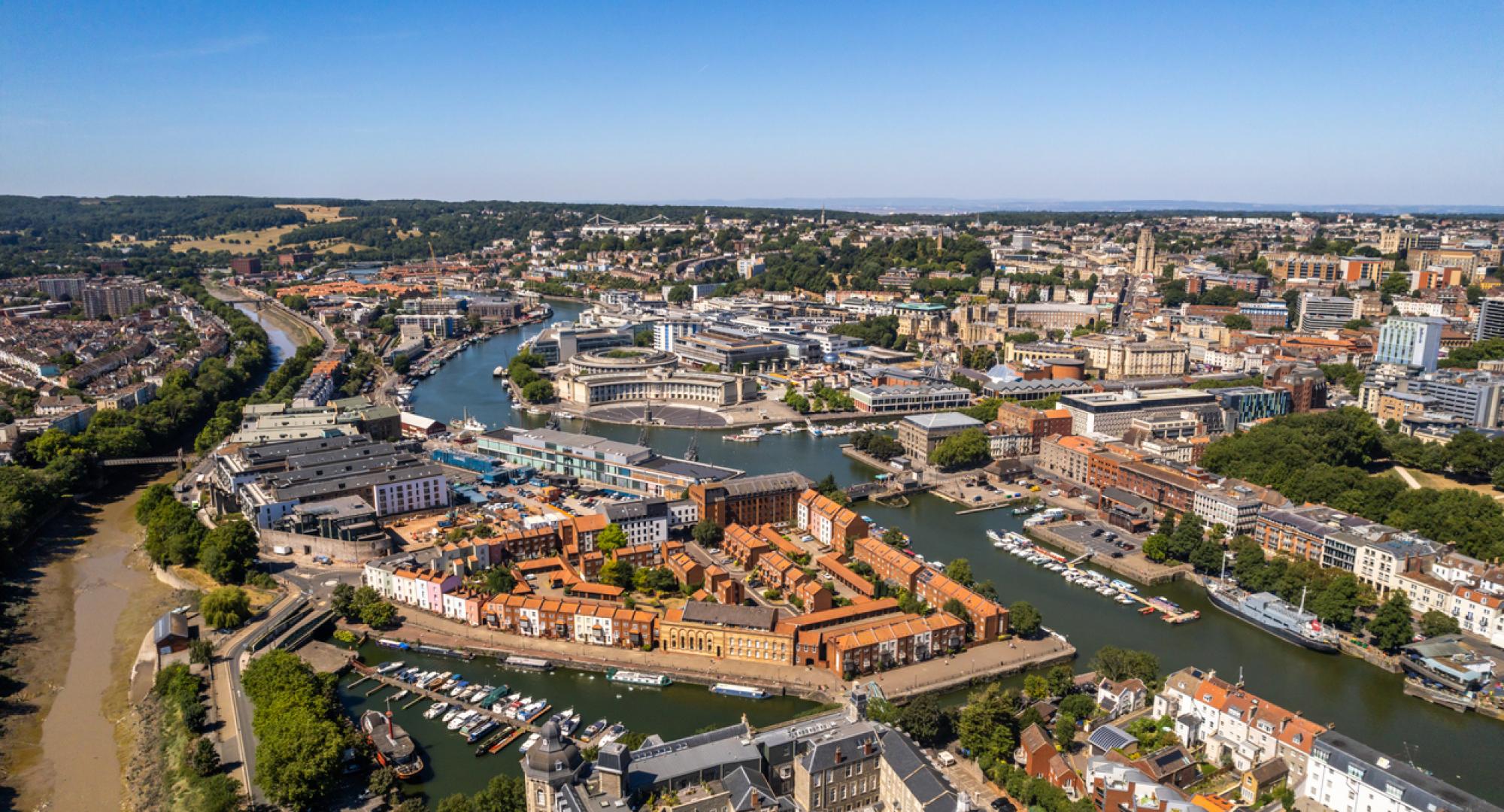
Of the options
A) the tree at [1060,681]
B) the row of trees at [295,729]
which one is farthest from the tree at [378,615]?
the tree at [1060,681]

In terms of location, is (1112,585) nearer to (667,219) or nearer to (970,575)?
(970,575)

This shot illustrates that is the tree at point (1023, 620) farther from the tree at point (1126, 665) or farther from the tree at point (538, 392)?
the tree at point (538, 392)

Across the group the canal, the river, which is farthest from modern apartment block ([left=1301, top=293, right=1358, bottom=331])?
the river

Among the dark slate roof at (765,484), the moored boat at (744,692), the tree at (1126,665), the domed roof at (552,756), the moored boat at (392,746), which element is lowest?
the moored boat at (744,692)

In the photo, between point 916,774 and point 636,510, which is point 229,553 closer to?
point 636,510

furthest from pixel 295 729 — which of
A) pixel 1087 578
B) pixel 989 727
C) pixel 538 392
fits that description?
pixel 538 392

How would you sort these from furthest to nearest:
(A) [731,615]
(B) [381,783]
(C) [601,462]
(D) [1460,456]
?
(D) [1460,456] → (C) [601,462] → (A) [731,615] → (B) [381,783]
